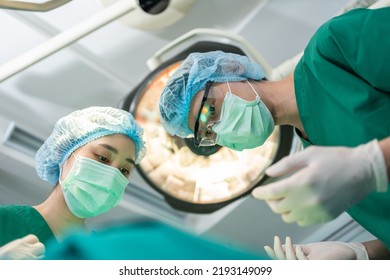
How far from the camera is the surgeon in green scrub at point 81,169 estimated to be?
145cm

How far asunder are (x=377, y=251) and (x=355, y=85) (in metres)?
0.51

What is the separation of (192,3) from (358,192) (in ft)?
4.31

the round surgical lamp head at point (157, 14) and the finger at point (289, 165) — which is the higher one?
the finger at point (289, 165)

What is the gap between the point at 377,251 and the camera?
1.41 m

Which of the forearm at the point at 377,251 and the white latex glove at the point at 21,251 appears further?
the forearm at the point at 377,251

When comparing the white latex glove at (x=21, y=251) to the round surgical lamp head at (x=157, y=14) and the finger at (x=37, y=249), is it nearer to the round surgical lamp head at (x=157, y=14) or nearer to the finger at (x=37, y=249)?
the finger at (x=37, y=249)

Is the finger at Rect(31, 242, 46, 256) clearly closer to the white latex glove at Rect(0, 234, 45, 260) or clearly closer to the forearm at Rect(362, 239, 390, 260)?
the white latex glove at Rect(0, 234, 45, 260)

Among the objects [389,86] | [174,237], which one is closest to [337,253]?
[389,86]

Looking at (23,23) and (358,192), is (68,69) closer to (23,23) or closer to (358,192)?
(23,23)

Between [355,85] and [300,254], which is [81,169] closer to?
[300,254]

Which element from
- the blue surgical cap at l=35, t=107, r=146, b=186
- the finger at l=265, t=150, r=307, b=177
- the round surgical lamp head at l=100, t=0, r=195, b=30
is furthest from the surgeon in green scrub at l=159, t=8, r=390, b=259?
the round surgical lamp head at l=100, t=0, r=195, b=30

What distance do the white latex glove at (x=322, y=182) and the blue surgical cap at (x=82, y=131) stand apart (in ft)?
2.58

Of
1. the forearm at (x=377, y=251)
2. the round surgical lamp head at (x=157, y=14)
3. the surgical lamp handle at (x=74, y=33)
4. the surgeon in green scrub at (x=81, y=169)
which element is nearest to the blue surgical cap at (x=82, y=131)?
the surgeon in green scrub at (x=81, y=169)

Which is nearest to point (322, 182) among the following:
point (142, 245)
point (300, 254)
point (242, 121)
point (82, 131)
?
point (142, 245)
